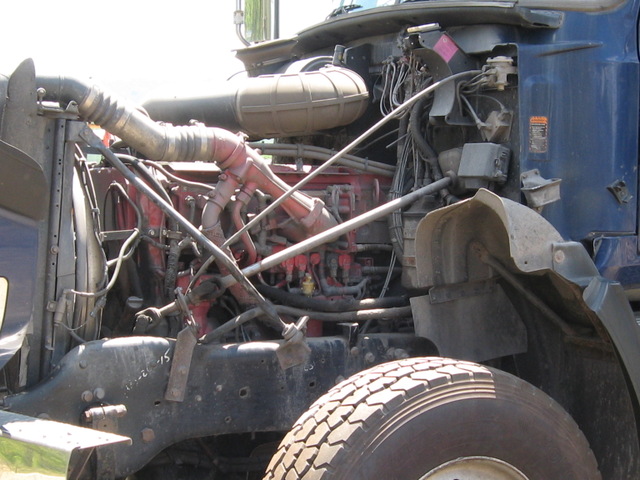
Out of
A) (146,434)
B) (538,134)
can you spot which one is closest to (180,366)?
(146,434)

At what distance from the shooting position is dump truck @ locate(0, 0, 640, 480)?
9.38 ft

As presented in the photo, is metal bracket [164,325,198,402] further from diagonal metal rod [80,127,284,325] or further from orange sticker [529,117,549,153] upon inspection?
orange sticker [529,117,549,153]

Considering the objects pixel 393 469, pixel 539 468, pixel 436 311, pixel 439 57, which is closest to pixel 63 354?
pixel 393 469

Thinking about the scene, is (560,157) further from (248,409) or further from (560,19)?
(248,409)

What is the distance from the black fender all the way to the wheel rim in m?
0.63

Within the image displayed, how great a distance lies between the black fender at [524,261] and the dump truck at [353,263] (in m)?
0.01

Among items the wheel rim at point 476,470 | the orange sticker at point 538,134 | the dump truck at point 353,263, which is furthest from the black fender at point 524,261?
the wheel rim at point 476,470

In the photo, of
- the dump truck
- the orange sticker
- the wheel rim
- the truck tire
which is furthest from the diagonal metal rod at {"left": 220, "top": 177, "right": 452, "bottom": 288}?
the wheel rim

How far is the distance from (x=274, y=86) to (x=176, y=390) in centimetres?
155

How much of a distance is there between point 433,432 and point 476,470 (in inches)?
11.1

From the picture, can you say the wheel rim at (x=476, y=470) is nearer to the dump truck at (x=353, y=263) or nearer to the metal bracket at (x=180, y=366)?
the dump truck at (x=353, y=263)

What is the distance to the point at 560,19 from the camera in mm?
3598

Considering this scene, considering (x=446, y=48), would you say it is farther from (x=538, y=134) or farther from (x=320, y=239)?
(x=320, y=239)

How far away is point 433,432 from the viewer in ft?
9.10
